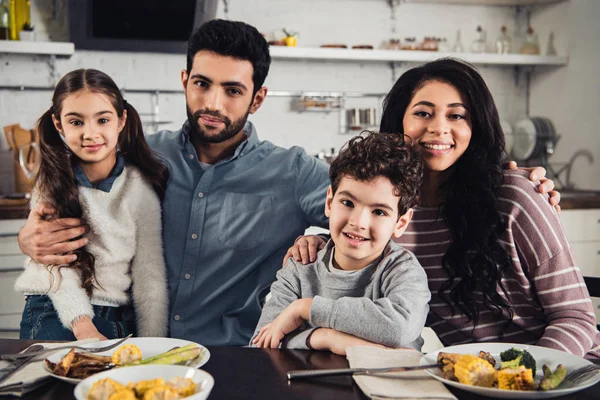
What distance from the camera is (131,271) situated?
1.76 m

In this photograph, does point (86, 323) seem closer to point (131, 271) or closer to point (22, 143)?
point (131, 271)

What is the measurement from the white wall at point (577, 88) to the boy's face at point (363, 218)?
3342 millimetres

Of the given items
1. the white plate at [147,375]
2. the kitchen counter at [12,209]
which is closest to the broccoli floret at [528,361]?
the white plate at [147,375]

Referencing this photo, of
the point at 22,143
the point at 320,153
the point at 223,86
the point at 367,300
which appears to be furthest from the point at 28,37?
the point at 367,300

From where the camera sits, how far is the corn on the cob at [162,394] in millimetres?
813

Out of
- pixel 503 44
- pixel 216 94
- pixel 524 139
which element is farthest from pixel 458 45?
pixel 216 94

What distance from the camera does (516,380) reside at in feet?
3.02

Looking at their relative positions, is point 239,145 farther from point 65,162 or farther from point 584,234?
point 584,234

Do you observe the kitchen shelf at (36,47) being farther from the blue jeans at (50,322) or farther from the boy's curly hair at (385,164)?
the boy's curly hair at (385,164)

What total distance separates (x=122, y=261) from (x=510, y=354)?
1106 mm

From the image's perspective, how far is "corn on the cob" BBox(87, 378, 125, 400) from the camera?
832 millimetres

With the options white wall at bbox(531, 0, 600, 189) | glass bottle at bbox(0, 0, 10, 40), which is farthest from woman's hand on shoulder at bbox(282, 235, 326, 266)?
white wall at bbox(531, 0, 600, 189)

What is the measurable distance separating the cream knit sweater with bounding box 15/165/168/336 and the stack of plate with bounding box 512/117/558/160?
342 cm

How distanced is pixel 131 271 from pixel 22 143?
7.70ft
